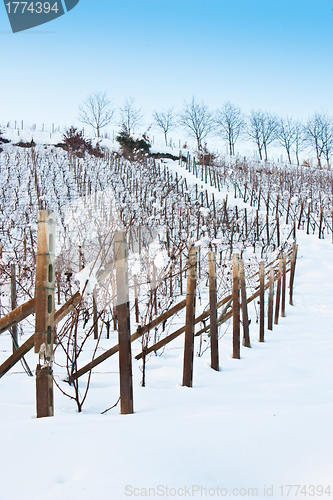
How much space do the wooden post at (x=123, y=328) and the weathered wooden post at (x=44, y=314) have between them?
41cm

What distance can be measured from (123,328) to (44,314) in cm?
49

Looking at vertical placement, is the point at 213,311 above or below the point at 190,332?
above

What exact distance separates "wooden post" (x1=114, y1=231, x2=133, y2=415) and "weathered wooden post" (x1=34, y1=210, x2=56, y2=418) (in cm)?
41

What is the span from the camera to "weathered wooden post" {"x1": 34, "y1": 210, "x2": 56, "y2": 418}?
1.78 m

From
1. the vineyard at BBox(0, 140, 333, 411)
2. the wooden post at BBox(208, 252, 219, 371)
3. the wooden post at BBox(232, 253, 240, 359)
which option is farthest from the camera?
the vineyard at BBox(0, 140, 333, 411)

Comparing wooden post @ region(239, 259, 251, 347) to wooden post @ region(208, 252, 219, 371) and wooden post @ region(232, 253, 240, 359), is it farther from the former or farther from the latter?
wooden post @ region(208, 252, 219, 371)

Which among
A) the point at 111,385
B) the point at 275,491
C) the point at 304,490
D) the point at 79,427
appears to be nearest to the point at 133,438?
the point at 79,427

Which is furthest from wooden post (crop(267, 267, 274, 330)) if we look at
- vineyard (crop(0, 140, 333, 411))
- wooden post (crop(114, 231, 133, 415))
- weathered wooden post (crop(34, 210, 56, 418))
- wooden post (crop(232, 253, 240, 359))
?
weathered wooden post (crop(34, 210, 56, 418))

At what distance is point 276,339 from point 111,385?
3409 mm

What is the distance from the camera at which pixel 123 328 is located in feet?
6.75

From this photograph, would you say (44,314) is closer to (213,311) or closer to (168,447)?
(168,447)

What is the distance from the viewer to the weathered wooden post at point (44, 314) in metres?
1.78

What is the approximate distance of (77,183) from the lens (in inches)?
665

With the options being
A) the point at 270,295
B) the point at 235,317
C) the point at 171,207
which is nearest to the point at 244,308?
the point at 235,317
